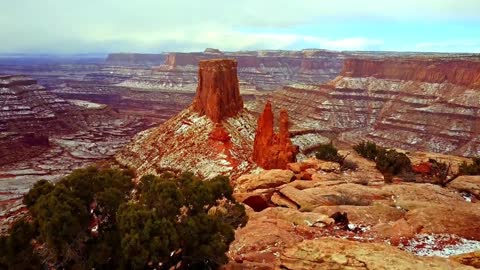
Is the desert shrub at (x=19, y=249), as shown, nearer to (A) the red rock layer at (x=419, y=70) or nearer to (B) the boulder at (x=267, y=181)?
(B) the boulder at (x=267, y=181)

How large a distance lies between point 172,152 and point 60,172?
31.9 m

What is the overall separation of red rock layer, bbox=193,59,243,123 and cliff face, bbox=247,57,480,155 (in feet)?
52.5

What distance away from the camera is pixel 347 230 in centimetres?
2573

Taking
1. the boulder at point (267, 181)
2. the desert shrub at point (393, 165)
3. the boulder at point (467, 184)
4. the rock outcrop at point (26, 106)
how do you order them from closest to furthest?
the boulder at point (467, 184) → the boulder at point (267, 181) → the desert shrub at point (393, 165) → the rock outcrop at point (26, 106)

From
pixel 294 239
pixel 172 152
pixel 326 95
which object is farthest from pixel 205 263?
pixel 326 95

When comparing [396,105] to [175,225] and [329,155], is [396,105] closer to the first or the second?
[329,155]

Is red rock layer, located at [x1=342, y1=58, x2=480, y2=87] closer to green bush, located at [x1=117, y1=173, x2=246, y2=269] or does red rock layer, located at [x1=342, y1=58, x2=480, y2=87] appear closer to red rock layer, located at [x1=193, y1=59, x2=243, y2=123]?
red rock layer, located at [x1=193, y1=59, x2=243, y2=123]

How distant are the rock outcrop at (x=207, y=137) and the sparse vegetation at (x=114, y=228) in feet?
127

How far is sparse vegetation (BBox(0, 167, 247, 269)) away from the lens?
16.5 metres

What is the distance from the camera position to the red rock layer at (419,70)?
11550cm

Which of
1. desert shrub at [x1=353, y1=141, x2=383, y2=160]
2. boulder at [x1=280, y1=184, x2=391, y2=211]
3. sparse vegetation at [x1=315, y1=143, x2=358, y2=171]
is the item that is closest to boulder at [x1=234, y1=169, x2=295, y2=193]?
boulder at [x1=280, y1=184, x2=391, y2=211]

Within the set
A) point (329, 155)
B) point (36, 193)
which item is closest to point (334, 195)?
point (329, 155)

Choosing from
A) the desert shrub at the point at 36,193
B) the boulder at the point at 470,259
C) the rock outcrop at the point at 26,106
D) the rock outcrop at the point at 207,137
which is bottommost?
the rock outcrop at the point at 26,106

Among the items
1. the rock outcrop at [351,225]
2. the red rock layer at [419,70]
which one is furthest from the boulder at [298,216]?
the red rock layer at [419,70]
